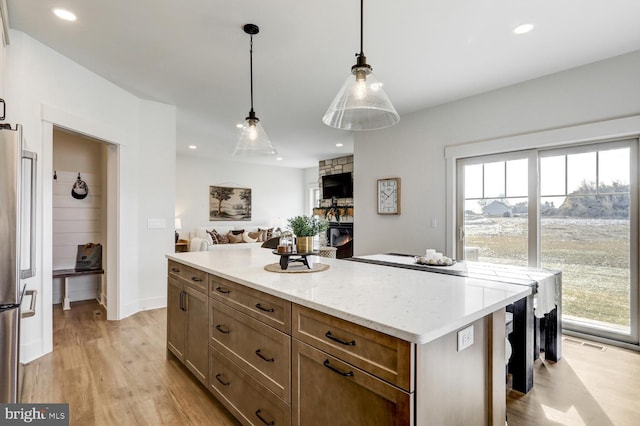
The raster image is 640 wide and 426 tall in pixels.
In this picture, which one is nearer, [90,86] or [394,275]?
[394,275]

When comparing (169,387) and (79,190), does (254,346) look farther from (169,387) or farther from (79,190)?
(79,190)

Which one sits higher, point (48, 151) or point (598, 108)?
point (598, 108)

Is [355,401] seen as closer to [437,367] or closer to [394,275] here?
[437,367]

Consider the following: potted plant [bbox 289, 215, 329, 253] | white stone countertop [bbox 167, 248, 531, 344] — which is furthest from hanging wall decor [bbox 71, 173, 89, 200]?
potted plant [bbox 289, 215, 329, 253]

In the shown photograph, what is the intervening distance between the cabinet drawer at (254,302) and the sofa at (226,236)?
4.85 metres

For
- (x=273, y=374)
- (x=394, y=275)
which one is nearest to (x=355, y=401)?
(x=273, y=374)

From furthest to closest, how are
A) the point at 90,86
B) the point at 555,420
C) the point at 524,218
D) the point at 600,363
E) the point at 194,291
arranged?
the point at 524,218 < the point at 90,86 < the point at 600,363 < the point at 194,291 < the point at 555,420

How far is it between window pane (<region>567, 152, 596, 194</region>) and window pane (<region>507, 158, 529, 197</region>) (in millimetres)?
381

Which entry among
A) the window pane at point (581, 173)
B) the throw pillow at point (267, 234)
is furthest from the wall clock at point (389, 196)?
the throw pillow at point (267, 234)

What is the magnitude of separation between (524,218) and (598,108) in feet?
4.04

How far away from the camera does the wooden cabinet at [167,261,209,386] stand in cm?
220

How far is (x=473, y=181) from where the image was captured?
4094mm

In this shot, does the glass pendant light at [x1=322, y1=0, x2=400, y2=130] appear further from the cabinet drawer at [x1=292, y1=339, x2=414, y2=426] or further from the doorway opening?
the doorway opening

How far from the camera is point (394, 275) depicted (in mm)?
1984
